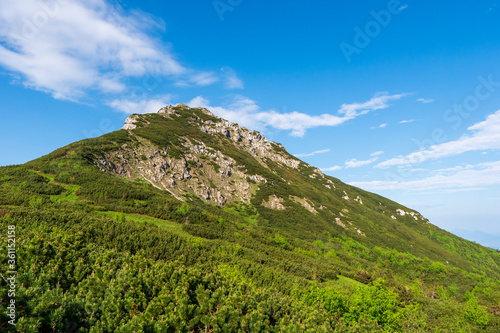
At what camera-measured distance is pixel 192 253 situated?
35062mm

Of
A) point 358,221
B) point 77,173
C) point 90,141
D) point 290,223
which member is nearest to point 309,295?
point 77,173

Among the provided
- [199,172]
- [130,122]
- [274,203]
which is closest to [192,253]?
[199,172]

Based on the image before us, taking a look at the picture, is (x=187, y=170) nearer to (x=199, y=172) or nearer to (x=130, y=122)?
(x=199, y=172)

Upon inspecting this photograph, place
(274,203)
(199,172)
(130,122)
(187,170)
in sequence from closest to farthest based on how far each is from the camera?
1. (187,170)
2. (199,172)
3. (274,203)
4. (130,122)

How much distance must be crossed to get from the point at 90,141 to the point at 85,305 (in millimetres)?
114062

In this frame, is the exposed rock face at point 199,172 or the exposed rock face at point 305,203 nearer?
the exposed rock face at point 199,172

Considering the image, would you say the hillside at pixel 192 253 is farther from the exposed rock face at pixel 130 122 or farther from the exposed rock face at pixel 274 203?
the exposed rock face at pixel 130 122

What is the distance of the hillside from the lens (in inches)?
417

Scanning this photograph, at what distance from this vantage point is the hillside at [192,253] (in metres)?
10.6

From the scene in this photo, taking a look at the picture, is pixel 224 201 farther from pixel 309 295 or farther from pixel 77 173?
pixel 309 295

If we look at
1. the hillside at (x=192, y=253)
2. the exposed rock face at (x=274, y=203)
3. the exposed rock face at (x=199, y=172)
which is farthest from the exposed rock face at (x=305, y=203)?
the exposed rock face at (x=274, y=203)

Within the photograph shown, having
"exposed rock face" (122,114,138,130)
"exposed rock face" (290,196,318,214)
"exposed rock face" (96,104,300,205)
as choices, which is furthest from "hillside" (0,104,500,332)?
"exposed rock face" (122,114,138,130)

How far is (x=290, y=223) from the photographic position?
12175 cm

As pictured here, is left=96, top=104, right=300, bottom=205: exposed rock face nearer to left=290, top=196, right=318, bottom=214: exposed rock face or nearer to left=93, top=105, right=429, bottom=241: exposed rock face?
left=93, top=105, right=429, bottom=241: exposed rock face
